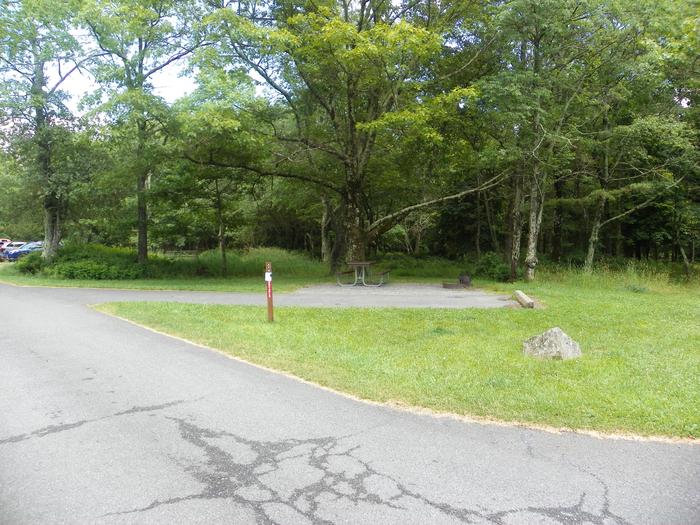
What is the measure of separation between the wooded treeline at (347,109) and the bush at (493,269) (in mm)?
446

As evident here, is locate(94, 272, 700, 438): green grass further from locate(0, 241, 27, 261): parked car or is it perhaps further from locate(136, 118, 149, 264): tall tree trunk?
locate(0, 241, 27, 261): parked car

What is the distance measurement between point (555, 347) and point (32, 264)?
70.4 feet

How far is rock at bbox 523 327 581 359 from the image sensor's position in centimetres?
645

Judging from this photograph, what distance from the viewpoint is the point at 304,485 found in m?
3.30

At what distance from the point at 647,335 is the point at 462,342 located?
3.14 metres

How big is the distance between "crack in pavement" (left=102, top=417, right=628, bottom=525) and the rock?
3.30 m

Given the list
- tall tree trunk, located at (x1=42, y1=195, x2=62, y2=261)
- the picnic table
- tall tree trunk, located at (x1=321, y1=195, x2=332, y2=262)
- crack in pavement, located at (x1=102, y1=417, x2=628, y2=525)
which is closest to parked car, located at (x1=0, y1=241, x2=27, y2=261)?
tall tree trunk, located at (x1=42, y1=195, x2=62, y2=261)

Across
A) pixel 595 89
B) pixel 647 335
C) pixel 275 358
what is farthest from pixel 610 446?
pixel 595 89

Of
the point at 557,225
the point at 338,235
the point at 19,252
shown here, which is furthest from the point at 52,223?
the point at 557,225

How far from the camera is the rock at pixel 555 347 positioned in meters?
6.45

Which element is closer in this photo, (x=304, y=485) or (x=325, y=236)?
(x=304, y=485)

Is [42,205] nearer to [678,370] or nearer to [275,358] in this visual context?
[275,358]

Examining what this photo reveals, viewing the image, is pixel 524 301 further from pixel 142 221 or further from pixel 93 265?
pixel 93 265

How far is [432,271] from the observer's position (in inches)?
928
